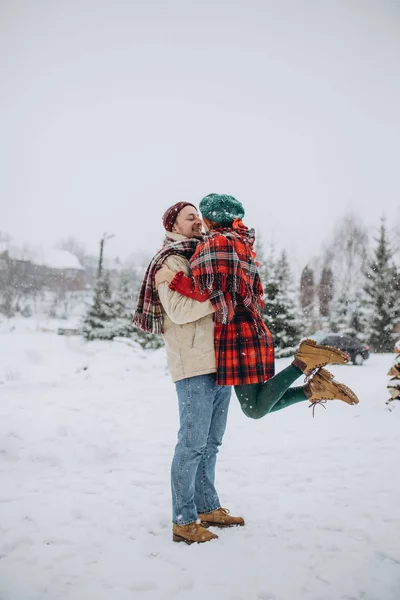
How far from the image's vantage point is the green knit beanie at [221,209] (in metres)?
2.22

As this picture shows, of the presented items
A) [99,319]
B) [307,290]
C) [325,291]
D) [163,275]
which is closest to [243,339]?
[163,275]

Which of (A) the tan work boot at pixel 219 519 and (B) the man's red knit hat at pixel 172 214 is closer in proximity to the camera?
(A) the tan work boot at pixel 219 519

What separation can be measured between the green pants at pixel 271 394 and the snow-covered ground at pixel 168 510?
711mm

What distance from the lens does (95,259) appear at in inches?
2864

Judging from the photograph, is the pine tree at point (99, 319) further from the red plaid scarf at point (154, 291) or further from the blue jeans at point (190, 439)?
the blue jeans at point (190, 439)

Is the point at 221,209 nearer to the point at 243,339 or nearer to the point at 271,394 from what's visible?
the point at 243,339

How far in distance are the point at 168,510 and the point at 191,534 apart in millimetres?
511

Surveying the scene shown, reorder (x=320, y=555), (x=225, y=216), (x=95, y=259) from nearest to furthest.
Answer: (x=320, y=555) < (x=225, y=216) < (x=95, y=259)

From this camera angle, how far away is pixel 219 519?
7.25 feet

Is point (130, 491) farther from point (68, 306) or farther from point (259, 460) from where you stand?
point (68, 306)

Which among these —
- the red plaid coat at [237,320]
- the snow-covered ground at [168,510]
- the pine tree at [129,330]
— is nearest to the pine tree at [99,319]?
the pine tree at [129,330]

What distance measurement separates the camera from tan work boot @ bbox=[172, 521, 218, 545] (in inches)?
77.0

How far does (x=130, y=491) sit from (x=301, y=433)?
273 centimetres

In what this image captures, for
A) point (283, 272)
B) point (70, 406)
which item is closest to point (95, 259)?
point (283, 272)
